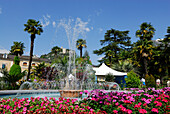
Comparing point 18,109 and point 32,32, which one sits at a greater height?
point 32,32

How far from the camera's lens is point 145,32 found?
30125mm

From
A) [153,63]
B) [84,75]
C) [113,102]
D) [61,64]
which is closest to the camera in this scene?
[113,102]

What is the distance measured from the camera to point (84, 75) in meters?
18.2

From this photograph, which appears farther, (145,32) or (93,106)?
(145,32)

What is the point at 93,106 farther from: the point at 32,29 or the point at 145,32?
the point at 145,32

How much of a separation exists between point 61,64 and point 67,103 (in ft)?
57.4

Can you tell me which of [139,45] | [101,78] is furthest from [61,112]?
[139,45]

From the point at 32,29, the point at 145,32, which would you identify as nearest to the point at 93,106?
the point at 32,29

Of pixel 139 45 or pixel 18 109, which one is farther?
pixel 139 45

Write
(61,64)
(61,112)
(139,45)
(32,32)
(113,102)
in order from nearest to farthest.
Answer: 1. (61,112)
2. (113,102)
3. (61,64)
4. (32,32)
5. (139,45)

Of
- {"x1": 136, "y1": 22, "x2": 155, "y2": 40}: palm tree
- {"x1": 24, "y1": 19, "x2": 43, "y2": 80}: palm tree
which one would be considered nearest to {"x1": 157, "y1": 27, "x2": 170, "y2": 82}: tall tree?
{"x1": 136, "y1": 22, "x2": 155, "y2": 40}: palm tree

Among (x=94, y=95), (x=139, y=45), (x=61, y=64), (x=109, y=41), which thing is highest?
(x=109, y=41)

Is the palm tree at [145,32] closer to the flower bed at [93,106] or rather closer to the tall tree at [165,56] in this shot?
the tall tree at [165,56]

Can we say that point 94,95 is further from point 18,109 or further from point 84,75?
point 84,75
